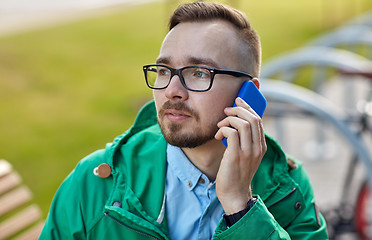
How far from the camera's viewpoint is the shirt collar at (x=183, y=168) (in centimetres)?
239

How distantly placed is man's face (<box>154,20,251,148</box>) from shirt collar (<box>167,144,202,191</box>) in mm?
155

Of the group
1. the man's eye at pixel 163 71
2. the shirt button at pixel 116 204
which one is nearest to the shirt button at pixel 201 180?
the shirt button at pixel 116 204

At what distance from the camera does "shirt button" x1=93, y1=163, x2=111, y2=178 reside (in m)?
2.34

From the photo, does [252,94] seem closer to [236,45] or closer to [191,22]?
[236,45]

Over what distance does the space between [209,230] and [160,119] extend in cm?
52

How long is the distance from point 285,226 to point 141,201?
67 cm

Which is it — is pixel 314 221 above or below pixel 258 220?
below

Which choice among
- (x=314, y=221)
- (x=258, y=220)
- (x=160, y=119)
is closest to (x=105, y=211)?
(x=160, y=119)

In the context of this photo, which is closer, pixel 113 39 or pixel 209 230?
pixel 209 230

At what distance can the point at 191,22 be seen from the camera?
2.39 meters

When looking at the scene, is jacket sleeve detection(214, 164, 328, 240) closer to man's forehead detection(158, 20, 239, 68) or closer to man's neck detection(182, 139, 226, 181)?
man's neck detection(182, 139, 226, 181)

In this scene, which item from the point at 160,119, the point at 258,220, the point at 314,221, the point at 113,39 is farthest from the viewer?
the point at 113,39

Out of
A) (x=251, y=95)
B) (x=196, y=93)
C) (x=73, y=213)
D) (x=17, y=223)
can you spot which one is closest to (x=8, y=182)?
(x=17, y=223)

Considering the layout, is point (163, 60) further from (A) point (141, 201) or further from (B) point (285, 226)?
(B) point (285, 226)
